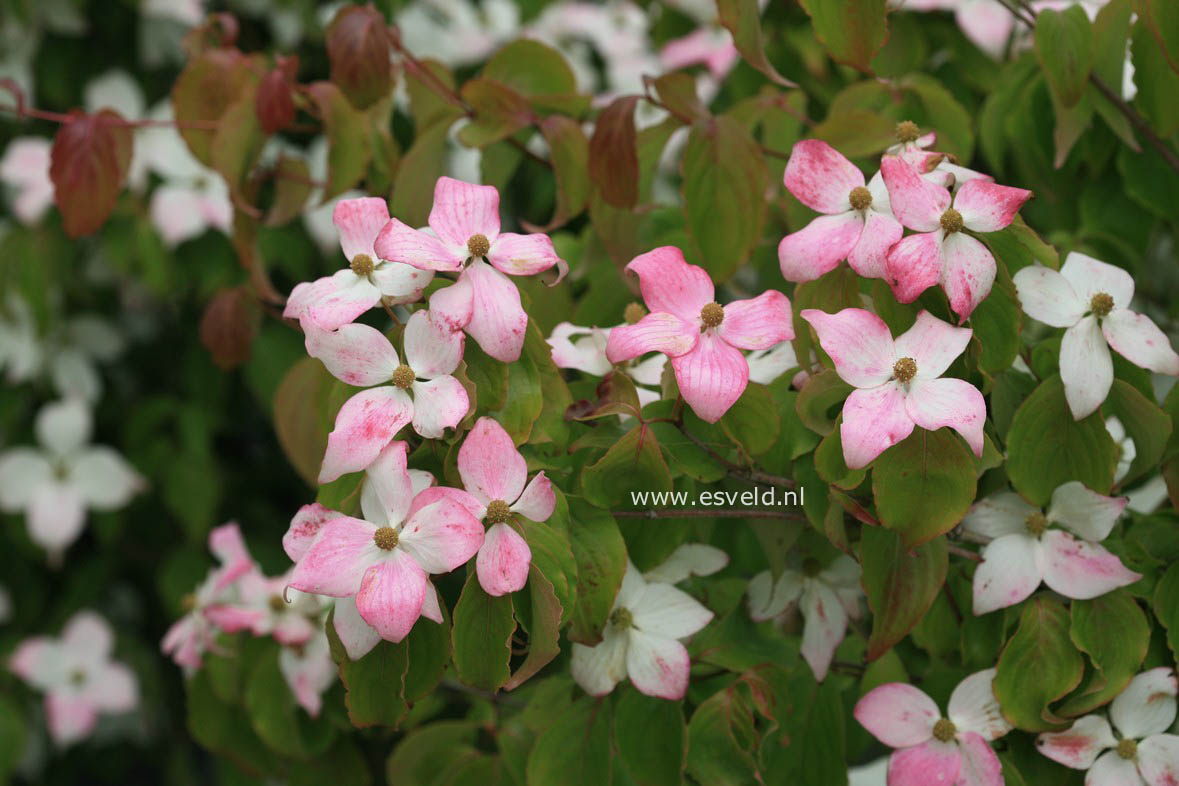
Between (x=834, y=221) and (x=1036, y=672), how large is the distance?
0.27 m

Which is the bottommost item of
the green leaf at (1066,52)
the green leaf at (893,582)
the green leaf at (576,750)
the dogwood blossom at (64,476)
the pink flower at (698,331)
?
the dogwood blossom at (64,476)

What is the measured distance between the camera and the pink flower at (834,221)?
2.05 feet

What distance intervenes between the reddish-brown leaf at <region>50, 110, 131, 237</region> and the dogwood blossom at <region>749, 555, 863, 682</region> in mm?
578

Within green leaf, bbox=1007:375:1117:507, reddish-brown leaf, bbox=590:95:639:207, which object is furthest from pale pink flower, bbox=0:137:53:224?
green leaf, bbox=1007:375:1117:507

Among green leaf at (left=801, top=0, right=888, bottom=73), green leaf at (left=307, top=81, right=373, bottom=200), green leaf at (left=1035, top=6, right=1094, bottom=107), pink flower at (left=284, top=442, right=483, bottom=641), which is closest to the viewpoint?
pink flower at (left=284, top=442, right=483, bottom=641)

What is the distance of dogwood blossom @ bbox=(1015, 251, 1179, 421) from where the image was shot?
25.5 inches

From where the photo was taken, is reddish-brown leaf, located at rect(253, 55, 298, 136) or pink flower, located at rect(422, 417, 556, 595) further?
reddish-brown leaf, located at rect(253, 55, 298, 136)

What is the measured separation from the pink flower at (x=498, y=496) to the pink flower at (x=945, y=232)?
0.69ft

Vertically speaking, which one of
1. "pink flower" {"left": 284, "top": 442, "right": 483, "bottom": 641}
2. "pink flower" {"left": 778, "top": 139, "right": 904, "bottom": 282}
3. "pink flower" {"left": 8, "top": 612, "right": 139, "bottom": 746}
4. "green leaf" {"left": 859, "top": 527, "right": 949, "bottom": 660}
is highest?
"pink flower" {"left": 778, "top": 139, "right": 904, "bottom": 282}

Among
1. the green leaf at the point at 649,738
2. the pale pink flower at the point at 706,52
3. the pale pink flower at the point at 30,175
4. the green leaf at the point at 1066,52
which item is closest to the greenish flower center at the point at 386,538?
the green leaf at the point at 649,738

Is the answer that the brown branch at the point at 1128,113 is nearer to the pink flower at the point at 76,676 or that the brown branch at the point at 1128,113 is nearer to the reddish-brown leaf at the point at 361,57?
the reddish-brown leaf at the point at 361,57

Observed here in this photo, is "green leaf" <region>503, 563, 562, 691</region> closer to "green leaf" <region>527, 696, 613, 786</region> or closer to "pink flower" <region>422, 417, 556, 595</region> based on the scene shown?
"pink flower" <region>422, 417, 556, 595</region>

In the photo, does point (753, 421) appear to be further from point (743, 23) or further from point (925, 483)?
point (743, 23)

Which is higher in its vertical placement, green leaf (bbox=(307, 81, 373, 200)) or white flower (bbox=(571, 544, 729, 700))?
green leaf (bbox=(307, 81, 373, 200))
